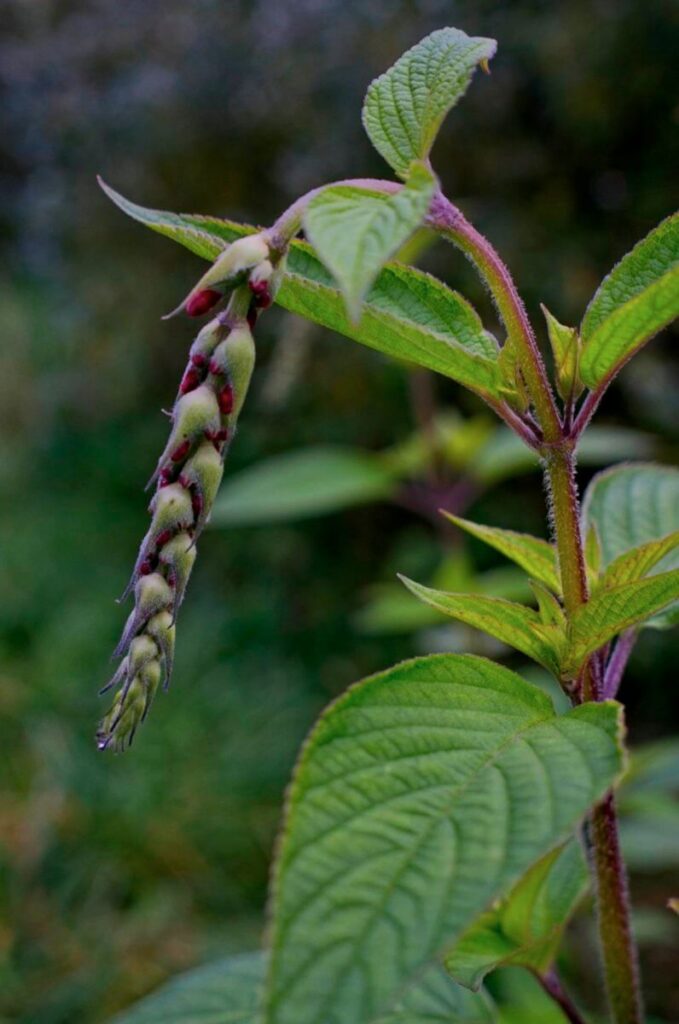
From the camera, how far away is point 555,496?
1.57 ft

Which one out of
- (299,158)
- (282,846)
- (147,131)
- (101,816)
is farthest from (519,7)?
(282,846)

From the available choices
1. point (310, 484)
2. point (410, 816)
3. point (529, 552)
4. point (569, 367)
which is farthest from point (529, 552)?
point (310, 484)

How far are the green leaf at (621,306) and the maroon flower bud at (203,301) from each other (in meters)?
0.18

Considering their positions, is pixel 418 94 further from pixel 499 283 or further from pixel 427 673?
pixel 427 673

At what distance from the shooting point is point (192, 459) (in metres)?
0.39

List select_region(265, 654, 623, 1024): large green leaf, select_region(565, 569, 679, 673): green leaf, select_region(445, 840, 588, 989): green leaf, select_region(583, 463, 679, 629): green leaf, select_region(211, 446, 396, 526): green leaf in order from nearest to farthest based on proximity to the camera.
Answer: select_region(265, 654, 623, 1024): large green leaf → select_region(565, 569, 679, 673): green leaf → select_region(445, 840, 588, 989): green leaf → select_region(583, 463, 679, 629): green leaf → select_region(211, 446, 396, 526): green leaf

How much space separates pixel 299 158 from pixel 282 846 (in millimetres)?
2718

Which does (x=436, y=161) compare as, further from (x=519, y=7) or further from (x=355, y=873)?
(x=355, y=873)

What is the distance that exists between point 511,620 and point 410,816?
155 mm

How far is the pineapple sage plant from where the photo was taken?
0.32m

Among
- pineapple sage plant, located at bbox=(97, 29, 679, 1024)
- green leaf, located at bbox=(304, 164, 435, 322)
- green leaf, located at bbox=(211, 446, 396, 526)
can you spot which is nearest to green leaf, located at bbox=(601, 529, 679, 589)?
pineapple sage plant, located at bbox=(97, 29, 679, 1024)

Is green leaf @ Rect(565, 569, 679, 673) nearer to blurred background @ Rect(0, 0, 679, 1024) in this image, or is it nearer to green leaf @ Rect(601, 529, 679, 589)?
green leaf @ Rect(601, 529, 679, 589)

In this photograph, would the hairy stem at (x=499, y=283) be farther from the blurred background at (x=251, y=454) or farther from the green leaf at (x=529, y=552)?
the blurred background at (x=251, y=454)

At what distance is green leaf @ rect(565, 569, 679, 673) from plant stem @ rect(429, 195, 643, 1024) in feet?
0.04
